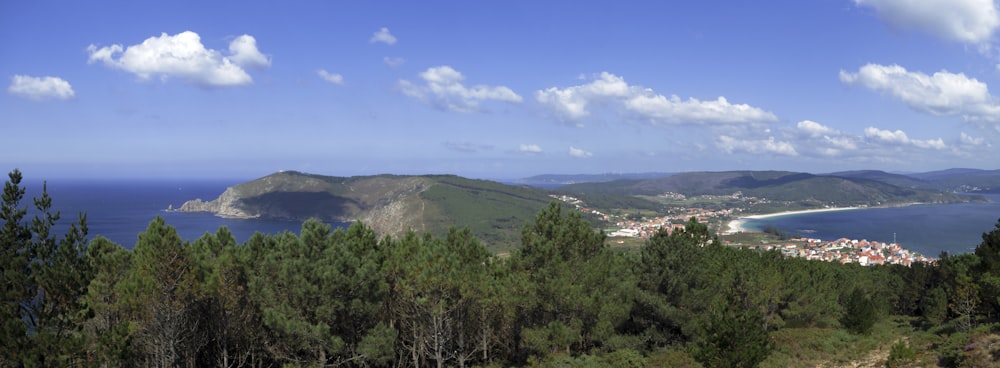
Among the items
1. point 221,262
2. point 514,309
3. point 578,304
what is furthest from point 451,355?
point 221,262

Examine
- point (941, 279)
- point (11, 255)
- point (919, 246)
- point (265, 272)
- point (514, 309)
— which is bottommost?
point (919, 246)

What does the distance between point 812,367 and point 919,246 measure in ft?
625

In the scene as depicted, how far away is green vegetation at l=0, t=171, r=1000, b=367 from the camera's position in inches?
736

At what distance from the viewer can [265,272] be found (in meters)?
23.3

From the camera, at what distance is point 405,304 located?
2577 cm

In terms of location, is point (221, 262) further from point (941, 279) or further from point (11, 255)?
point (941, 279)

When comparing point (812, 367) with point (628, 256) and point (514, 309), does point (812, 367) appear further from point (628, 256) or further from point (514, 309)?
point (514, 309)

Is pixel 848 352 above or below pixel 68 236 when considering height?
below

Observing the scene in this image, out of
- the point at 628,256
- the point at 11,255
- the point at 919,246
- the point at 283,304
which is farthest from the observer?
the point at 919,246

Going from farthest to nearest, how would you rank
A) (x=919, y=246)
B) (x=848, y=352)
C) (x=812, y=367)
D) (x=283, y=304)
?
(x=919, y=246), (x=848, y=352), (x=812, y=367), (x=283, y=304)

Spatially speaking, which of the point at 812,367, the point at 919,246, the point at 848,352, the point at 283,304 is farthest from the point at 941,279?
the point at 919,246

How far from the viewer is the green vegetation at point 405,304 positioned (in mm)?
18688

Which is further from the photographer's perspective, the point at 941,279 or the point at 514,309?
the point at 941,279

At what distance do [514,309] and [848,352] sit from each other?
1865cm
